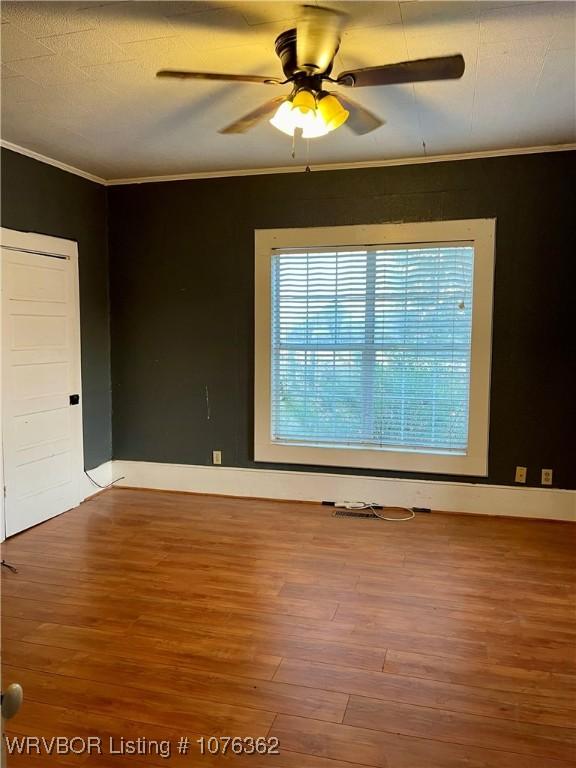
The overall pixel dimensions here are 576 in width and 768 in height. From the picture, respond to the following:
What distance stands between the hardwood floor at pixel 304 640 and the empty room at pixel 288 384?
0.05 ft

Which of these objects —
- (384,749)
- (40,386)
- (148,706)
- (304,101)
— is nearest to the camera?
(384,749)

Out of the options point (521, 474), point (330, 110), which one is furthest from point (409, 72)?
point (521, 474)

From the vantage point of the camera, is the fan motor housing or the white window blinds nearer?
the fan motor housing

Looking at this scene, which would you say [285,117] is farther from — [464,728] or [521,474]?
[521,474]

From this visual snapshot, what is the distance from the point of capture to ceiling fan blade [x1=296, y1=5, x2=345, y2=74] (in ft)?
6.89

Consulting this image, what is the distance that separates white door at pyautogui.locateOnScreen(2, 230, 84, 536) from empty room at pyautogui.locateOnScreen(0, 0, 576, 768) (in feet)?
0.07

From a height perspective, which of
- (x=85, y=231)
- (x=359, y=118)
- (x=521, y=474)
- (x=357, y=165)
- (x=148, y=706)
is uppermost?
(x=357, y=165)

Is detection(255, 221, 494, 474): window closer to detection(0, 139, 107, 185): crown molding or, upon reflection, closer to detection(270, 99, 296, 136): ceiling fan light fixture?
detection(0, 139, 107, 185): crown molding

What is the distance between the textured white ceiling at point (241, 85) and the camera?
2.13 m

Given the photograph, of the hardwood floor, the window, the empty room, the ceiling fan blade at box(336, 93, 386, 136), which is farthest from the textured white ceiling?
the hardwood floor

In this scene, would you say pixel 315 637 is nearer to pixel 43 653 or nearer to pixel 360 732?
pixel 360 732

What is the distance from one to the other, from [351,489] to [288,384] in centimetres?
98

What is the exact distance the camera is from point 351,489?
4211 mm

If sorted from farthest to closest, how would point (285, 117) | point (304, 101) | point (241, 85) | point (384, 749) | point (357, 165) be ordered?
1. point (357, 165)
2. point (241, 85)
3. point (285, 117)
4. point (304, 101)
5. point (384, 749)
